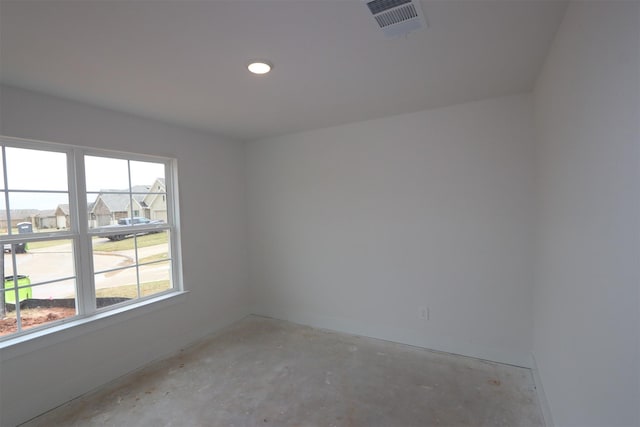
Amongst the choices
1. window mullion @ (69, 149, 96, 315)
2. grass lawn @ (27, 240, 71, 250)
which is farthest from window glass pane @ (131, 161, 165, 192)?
grass lawn @ (27, 240, 71, 250)

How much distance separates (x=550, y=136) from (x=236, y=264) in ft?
11.5

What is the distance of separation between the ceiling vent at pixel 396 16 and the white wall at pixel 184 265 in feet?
8.08

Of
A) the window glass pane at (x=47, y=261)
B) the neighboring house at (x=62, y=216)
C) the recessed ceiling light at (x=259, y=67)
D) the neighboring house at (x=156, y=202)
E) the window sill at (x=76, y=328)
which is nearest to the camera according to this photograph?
the recessed ceiling light at (x=259, y=67)

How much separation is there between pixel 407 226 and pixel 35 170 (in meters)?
3.23

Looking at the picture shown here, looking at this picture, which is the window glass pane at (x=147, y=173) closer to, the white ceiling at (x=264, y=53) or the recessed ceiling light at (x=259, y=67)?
the white ceiling at (x=264, y=53)

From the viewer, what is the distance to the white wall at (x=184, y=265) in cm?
214

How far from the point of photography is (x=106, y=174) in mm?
2729

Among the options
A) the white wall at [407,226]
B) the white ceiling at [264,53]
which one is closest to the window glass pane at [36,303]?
the white ceiling at [264,53]

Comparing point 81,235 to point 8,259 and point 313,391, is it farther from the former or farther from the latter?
point 313,391

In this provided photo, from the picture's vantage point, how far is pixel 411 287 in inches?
122

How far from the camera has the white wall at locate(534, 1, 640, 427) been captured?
35.6 inches

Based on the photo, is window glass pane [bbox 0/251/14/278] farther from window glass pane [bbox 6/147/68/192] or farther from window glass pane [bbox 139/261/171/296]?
window glass pane [bbox 139/261/171/296]

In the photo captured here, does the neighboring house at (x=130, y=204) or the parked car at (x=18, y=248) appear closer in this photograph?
the parked car at (x=18, y=248)

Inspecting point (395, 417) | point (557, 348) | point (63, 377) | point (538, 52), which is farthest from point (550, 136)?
point (63, 377)
